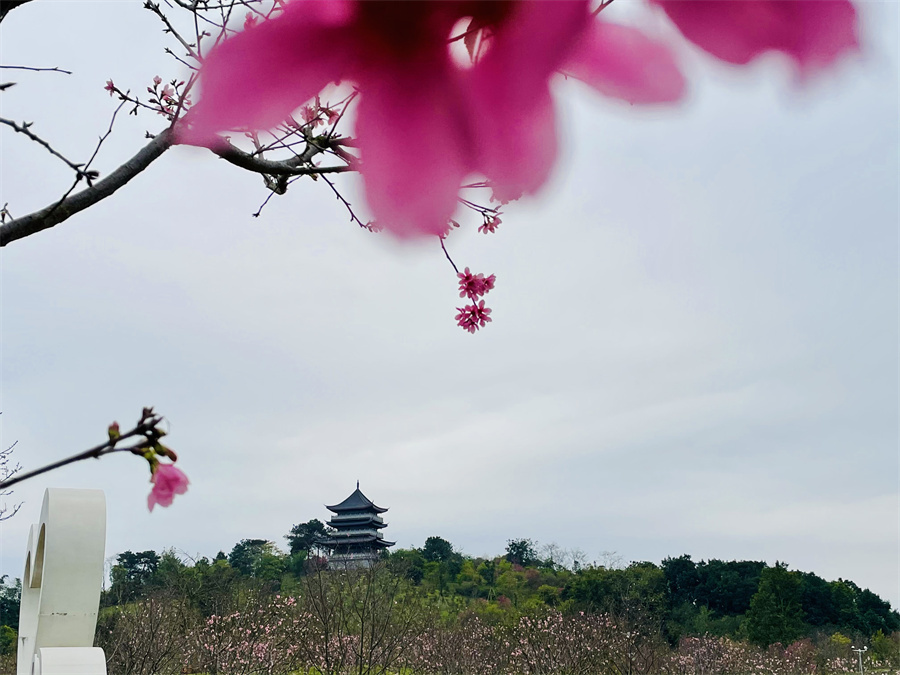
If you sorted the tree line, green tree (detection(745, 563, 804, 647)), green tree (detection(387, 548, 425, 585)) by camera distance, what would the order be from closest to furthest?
1. the tree line
2. green tree (detection(745, 563, 804, 647))
3. green tree (detection(387, 548, 425, 585))

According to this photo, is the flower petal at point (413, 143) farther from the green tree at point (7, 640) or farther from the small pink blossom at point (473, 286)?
the green tree at point (7, 640)

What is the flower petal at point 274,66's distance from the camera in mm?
123

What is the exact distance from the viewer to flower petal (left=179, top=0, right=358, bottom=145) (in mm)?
123

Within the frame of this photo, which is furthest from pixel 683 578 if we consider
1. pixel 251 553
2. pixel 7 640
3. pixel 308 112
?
pixel 308 112

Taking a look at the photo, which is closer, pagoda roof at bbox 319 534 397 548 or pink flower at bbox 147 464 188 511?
pink flower at bbox 147 464 188 511

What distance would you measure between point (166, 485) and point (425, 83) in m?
0.53

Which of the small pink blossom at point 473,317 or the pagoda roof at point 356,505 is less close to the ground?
the pagoda roof at point 356,505

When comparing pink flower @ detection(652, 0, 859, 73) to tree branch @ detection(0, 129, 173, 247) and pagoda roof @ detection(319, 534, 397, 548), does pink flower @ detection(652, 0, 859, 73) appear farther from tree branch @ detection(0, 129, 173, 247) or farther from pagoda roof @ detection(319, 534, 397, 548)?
pagoda roof @ detection(319, 534, 397, 548)

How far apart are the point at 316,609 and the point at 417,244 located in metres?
8.71

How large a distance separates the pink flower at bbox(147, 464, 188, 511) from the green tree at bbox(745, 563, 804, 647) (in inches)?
689

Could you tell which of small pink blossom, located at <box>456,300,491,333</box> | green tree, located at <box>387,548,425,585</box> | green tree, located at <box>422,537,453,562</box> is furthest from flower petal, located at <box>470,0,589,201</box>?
green tree, located at <box>422,537,453,562</box>

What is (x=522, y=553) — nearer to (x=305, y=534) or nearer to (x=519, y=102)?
(x=305, y=534)

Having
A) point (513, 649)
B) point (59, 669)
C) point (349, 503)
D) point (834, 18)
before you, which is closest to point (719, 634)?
point (513, 649)

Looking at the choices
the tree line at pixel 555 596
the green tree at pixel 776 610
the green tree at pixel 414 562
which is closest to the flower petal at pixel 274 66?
the tree line at pixel 555 596
